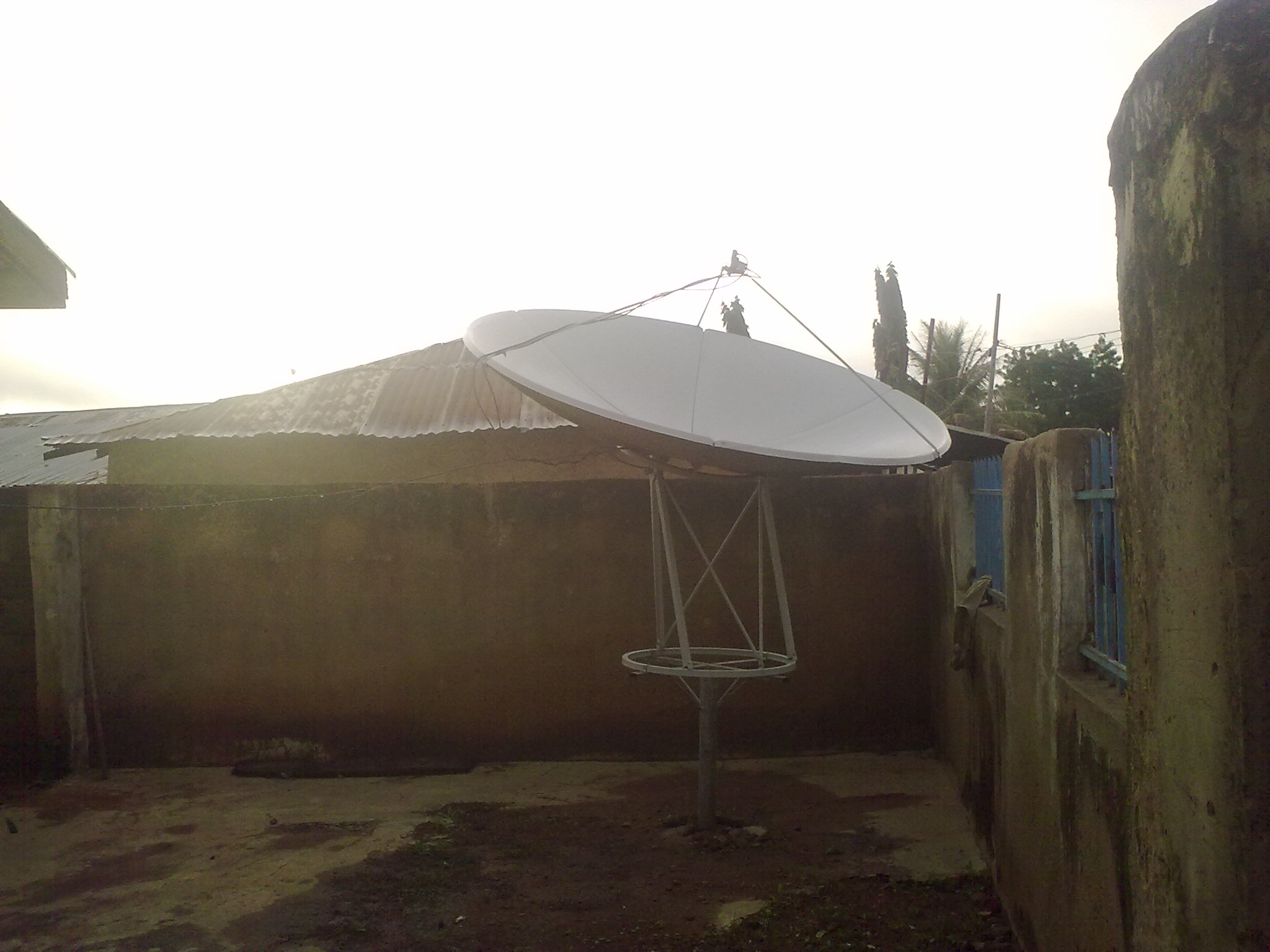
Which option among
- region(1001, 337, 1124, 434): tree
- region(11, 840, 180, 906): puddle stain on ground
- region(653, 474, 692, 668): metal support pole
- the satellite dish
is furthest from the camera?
region(1001, 337, 1124, 434): tree

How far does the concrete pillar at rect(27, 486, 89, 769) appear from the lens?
6.11 meters

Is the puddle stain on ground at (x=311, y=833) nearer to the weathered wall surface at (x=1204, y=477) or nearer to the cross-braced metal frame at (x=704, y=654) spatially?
the cross-braced metal frame at (x=704, y=654)

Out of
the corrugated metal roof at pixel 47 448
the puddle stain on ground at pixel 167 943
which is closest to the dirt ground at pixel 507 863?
the puddle stain on ground at pixel 167 943

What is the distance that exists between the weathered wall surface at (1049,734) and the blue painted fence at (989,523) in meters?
0.19

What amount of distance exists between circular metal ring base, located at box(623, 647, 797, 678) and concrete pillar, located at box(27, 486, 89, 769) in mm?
3256

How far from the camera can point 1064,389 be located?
2353 centimetres

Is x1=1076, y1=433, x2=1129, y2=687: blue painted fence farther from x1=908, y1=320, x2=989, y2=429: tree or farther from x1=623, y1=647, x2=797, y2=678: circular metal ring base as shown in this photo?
x1=908, y1=320, x2=989, y2=429: tree

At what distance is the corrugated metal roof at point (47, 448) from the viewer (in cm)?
1460

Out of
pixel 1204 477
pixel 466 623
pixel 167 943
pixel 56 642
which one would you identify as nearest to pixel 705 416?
pixel 466 623

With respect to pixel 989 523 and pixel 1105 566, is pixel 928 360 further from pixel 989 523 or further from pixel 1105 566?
pixel 1105 566

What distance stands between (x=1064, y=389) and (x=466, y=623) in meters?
20.3

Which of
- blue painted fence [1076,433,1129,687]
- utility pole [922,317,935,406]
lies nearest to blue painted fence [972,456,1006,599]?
blue painted fence [1076,433,1129,687]

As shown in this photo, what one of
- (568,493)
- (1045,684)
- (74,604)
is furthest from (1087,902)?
(74,604)

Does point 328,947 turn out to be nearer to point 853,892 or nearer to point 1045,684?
point 853,892
